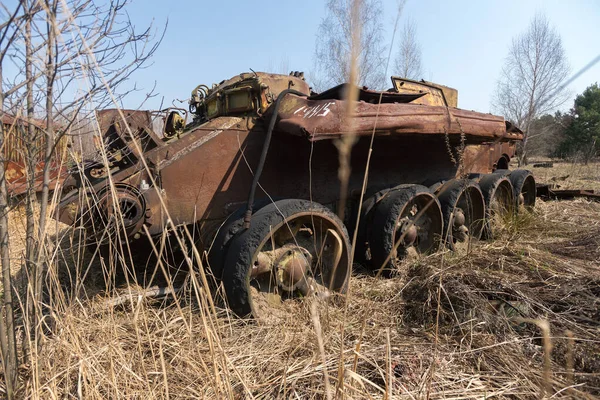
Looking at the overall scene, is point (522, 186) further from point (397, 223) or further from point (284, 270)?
point (284, 270)

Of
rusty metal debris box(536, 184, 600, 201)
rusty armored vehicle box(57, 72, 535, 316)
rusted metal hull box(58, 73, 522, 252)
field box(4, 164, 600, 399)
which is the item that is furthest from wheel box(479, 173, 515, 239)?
rusty metal debris box(536, 184, 600, 201)

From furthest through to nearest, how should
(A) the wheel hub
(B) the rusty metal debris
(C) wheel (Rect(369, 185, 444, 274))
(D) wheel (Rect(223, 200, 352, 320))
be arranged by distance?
(B) the rusty metal debris → (A) the wheel hub → (C) wheel (Rect(369, 185, 444, 274)) → (D) wheel (Rect(223, 200, 352, 320))

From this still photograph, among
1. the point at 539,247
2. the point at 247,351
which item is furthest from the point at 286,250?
the point at 539,247

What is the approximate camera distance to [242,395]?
173 centimetres

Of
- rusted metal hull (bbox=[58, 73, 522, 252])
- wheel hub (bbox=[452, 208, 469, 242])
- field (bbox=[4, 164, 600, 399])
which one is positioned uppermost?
rusted metal hull (bbox=[58, 73, 522, 252])

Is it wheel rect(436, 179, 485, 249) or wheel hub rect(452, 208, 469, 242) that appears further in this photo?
wheel hub rect(452, 208, 469, 242)

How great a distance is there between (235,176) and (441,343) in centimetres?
186

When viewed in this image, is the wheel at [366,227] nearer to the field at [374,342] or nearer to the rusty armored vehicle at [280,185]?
the rusty armored vehicle at [280,185]

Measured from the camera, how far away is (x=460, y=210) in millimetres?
4293

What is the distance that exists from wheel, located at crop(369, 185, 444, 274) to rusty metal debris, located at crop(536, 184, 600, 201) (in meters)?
4.22

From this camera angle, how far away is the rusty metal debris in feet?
23.0

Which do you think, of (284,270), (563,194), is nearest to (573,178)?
(563,194)

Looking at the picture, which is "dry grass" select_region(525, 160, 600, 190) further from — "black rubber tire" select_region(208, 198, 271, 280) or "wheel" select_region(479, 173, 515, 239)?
"black rubber tire" select_region(208, 198, 271, 280)

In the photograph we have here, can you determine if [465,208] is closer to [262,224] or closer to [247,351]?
[262,224]
